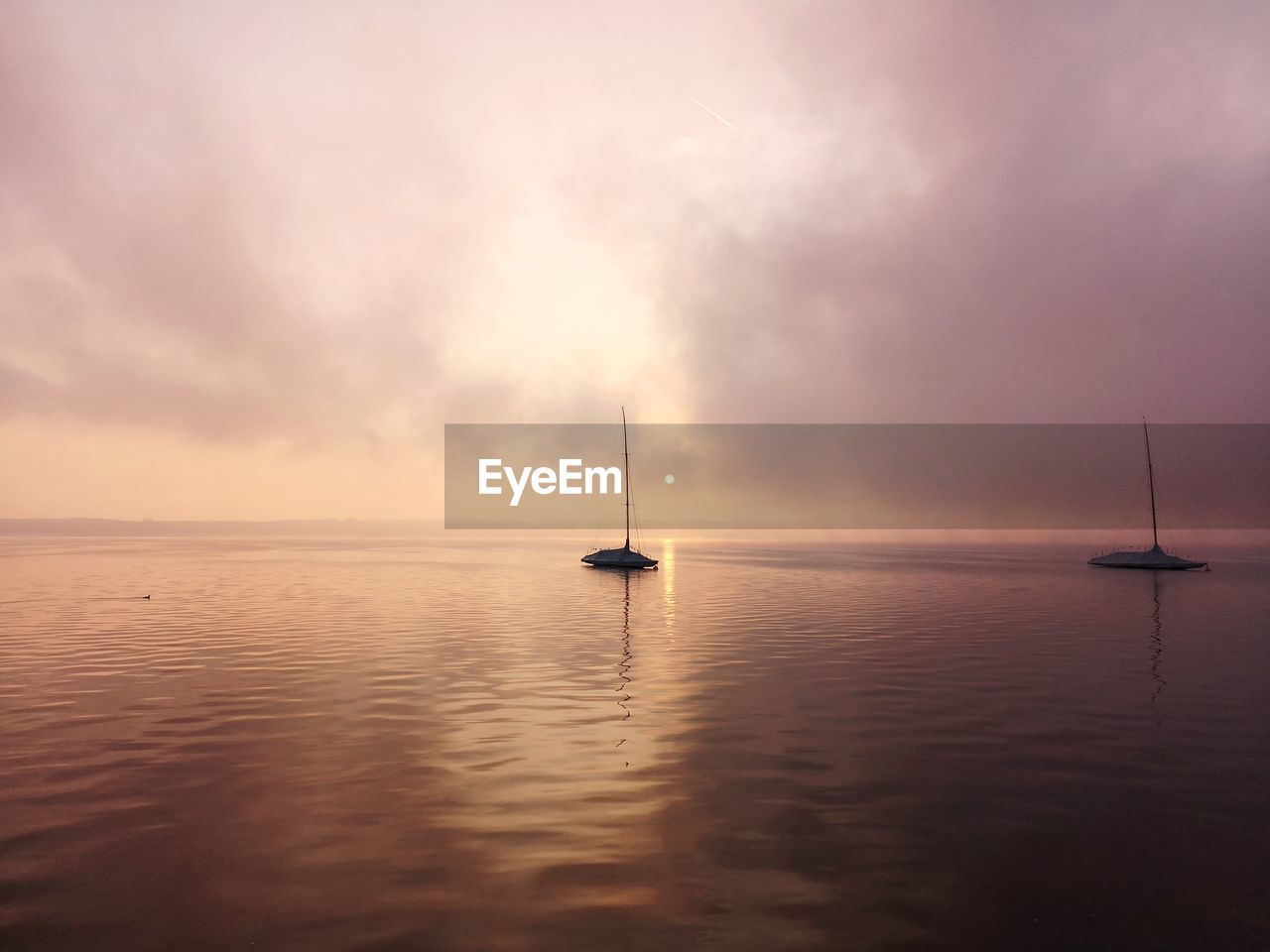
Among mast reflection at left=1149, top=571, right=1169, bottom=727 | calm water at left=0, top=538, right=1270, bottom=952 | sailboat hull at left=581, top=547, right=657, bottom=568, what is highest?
sailboat hull at left=581, top=547, right=657, bottom=568

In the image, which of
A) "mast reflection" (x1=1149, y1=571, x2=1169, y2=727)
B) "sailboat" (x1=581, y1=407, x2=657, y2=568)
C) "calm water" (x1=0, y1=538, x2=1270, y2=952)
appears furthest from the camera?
"sailboat" (x1=581, y1=407, x2=657, y2=568)

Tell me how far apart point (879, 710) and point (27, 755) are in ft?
82.0

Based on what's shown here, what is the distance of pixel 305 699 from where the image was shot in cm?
2664

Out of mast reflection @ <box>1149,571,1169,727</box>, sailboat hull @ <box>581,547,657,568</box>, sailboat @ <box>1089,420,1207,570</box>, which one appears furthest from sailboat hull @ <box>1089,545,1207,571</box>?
sailboat hull @ <box>581,547,657,568</box>

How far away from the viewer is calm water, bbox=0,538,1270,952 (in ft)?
36.2

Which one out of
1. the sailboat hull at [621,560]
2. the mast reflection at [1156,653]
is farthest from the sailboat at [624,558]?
the mast reflection at [1156,653]

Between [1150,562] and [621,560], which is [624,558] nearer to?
[621,560]

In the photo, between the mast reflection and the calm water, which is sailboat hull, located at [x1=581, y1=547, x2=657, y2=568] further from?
the calm water

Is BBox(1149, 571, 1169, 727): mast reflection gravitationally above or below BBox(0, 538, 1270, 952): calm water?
below

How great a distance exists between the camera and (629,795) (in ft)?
54.2

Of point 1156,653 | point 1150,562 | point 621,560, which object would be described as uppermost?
point 621,560

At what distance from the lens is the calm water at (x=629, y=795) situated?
11.0m

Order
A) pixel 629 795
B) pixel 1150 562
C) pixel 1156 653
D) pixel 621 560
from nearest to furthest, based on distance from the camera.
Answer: pixel 629 795
pixel 1156 653
pixel 621 560
pixel 1150 562

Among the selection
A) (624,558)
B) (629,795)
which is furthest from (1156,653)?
(624,558)
